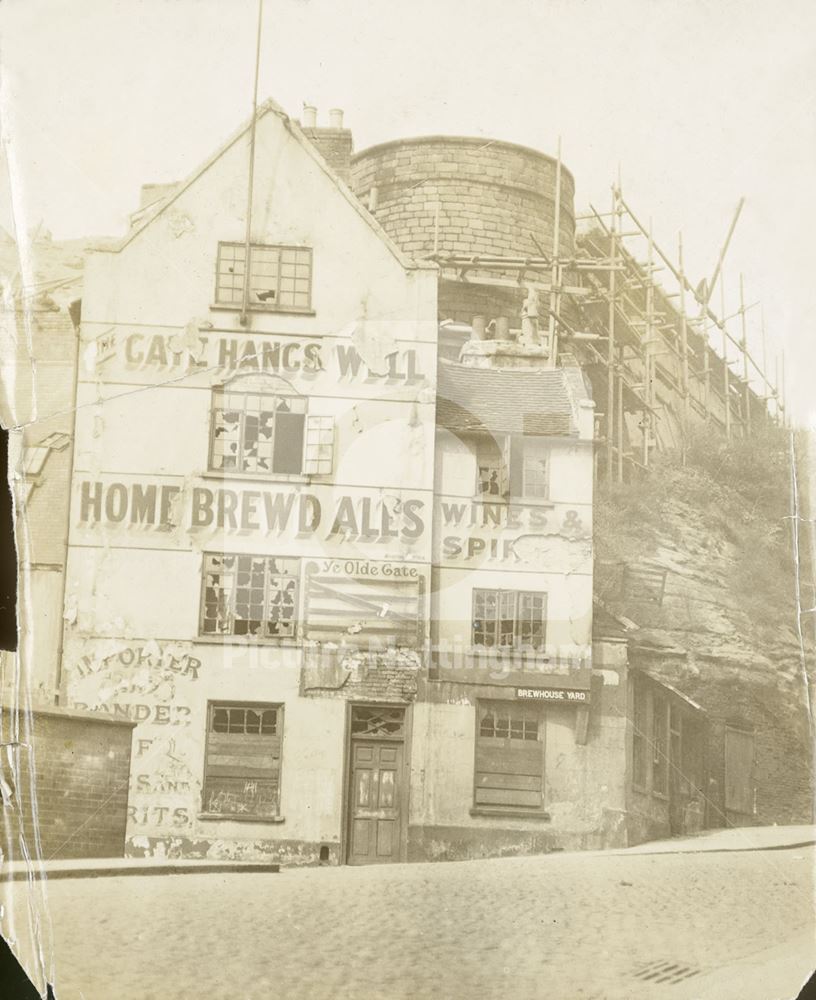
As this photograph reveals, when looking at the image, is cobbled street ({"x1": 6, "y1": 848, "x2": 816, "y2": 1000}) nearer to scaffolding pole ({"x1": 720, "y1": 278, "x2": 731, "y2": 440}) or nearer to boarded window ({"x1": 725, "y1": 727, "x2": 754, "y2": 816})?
boarded window ({"x1": 725, "y1": 727, "x2": 754, "y2": 816})

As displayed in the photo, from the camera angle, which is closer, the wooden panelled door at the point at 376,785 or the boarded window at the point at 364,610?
the wooden panelled door at the point at 376,785

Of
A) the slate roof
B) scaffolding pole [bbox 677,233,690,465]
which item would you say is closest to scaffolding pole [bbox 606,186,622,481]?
the slate roof

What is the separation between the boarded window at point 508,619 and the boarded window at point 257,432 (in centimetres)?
104

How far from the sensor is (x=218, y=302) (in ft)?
22.2

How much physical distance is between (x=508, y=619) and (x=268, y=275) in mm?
1889

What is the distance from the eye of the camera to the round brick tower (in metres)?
7.18

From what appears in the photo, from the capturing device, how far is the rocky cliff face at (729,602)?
6641 millimetres

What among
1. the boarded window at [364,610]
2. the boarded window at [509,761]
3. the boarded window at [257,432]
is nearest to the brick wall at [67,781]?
the boarded window at [364,610]

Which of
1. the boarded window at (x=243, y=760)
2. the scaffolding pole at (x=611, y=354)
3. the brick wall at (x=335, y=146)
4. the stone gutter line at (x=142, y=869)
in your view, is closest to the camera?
the stone gutter line at (x=142, y=869)

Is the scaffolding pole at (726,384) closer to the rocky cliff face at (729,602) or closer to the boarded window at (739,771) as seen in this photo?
the rocky cliff face at (729,602)

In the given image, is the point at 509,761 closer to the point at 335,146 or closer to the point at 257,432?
the point at 257,432

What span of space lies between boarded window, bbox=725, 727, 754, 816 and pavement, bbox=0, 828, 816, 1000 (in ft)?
0.72

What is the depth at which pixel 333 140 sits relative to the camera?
707cm

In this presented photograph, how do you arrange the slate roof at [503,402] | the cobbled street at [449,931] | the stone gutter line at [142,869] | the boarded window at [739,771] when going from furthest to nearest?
the slate roof at [503,402]
the boarded window at [739,771]
the stone gutter line at [142,869]
the cobbled street at [449,931]
